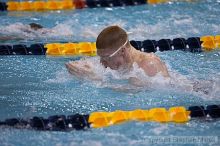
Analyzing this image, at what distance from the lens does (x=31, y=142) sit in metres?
3.40

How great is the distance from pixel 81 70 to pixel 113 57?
546 millimetres

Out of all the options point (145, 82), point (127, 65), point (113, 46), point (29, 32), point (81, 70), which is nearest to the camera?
point (113, 46)

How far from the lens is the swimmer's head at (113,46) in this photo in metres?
3.84

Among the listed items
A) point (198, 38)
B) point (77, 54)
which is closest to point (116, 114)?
point (77, 54)

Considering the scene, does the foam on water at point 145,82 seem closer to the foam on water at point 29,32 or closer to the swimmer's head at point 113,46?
the swimmer's head at point 113,46

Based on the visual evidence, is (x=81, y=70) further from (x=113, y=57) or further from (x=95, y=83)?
(x=113, y=57)

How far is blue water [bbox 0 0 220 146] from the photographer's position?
3523 mm

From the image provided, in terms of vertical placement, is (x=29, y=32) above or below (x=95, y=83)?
above

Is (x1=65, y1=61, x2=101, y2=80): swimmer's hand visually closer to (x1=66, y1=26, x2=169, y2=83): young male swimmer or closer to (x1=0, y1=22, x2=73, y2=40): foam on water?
(x1=66, y1=26, x2=169, y2=83): young male swimmer

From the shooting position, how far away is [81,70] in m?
4.30

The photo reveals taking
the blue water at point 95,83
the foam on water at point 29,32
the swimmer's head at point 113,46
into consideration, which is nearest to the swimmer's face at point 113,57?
the swimmer's head at point 113,46

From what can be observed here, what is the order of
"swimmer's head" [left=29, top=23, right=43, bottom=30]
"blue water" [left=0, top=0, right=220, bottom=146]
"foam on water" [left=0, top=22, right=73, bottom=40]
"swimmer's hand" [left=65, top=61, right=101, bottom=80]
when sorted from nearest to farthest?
"blue water" [left=0, top=0, right=220, bottom=146] → "swimmer's hand" [left=65, top=61, right=101, bottom=80] → "foam on water" [left=0, top=22, right=73, bottom=40] → "swimmer's head" [left=29, top=23, right=43, bottom=30]

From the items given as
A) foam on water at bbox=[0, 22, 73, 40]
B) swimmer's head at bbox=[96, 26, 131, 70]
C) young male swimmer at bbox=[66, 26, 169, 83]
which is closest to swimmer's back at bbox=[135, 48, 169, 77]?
young male swimmer at bbox=[66, 26, 169, 83]

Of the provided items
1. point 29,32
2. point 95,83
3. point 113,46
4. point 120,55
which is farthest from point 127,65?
point 29,32
